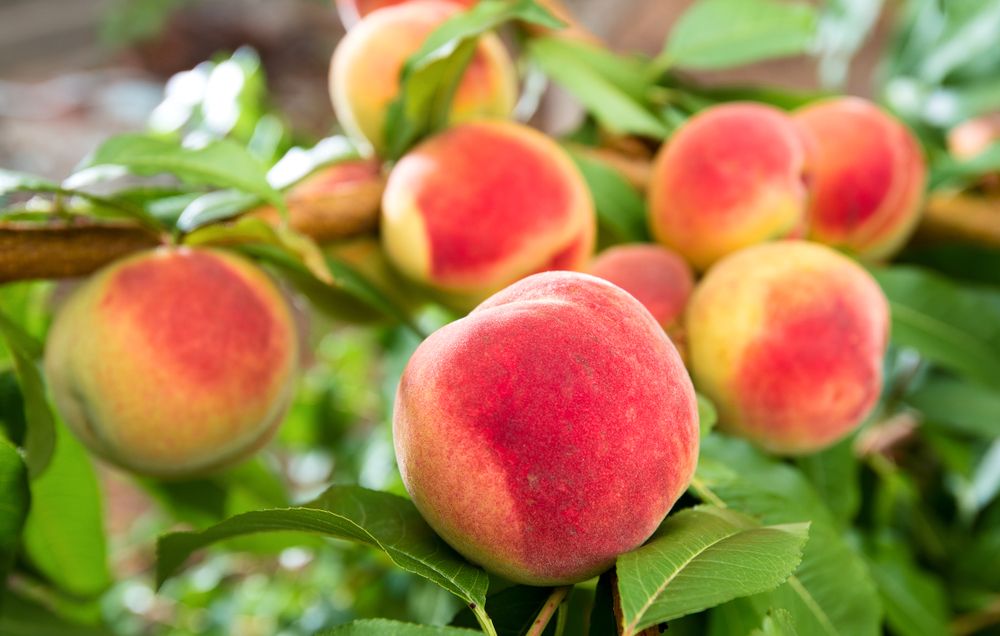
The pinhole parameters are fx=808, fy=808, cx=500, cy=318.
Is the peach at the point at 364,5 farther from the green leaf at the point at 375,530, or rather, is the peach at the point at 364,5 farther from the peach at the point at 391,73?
the green leaf at the point at 375,530

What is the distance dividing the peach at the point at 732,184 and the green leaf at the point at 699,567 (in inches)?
11.5

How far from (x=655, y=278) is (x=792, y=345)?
109 mm

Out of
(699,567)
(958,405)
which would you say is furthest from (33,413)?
(958,405)

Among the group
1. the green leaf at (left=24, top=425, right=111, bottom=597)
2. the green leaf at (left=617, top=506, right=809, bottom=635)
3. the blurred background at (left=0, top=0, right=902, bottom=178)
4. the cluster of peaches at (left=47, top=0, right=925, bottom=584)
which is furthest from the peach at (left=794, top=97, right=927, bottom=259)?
the blurred background at (left=0, top=0, right=902, bottom=178)

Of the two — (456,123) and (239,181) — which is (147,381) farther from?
(456,123)

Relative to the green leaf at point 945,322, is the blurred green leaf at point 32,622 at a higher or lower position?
lower

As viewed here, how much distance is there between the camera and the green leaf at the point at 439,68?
0.54 m

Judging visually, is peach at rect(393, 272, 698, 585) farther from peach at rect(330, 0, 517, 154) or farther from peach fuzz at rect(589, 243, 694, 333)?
peach at rect(330, 0, 517, 154)

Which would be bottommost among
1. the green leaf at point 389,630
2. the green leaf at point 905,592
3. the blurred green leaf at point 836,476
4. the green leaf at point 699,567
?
the green leaf at point 905,592

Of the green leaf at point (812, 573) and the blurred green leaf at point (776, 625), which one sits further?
the green leaf at point (812, 573)

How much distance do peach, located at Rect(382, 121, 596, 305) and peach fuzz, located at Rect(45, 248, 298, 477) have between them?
0.39 ft

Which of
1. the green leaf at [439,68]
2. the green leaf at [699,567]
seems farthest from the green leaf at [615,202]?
the green leaf at [699,567]

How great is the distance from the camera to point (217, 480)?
753mm

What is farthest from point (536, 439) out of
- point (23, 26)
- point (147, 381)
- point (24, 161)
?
point (23, 26)
